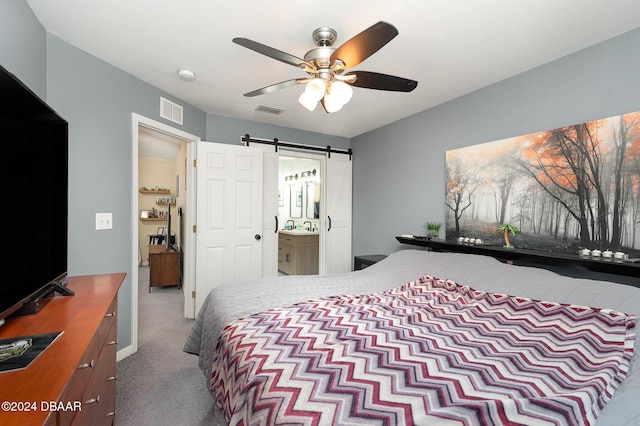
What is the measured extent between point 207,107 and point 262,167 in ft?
3.19

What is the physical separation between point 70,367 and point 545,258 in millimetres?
2699

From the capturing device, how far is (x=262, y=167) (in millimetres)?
3895

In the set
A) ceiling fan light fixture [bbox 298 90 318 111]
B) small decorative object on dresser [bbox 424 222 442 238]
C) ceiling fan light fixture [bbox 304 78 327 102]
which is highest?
ceiling fan light fixture [bbox 304 78 327 102]

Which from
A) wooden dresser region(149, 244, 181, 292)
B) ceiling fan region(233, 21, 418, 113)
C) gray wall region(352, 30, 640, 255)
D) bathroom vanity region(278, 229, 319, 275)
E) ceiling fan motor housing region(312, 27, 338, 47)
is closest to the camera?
ceiling fan region(233, 21, 418, 113)

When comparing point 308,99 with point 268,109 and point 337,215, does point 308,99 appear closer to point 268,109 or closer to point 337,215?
point 268,109

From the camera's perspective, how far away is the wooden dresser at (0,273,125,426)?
68cm

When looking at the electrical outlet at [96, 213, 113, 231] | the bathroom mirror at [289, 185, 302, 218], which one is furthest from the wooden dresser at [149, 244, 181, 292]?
the bathroom mirror at [289, 185, 302, 218]

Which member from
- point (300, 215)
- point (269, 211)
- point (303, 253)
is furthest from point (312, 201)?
point (269, 211)

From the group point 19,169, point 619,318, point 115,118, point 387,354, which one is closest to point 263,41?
point 115,118

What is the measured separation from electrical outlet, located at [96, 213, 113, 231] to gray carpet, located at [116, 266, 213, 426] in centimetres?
118

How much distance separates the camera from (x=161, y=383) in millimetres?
2191

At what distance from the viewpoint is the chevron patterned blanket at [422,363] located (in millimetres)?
852

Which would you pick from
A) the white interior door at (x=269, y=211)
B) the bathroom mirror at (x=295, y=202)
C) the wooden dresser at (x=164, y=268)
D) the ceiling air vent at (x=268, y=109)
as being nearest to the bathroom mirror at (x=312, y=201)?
the bathroom mirror at (x=295, y=202)

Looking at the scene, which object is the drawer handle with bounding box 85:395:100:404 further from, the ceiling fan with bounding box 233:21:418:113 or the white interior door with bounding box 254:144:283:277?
the white interior door with bounding box 254:144:283:277
